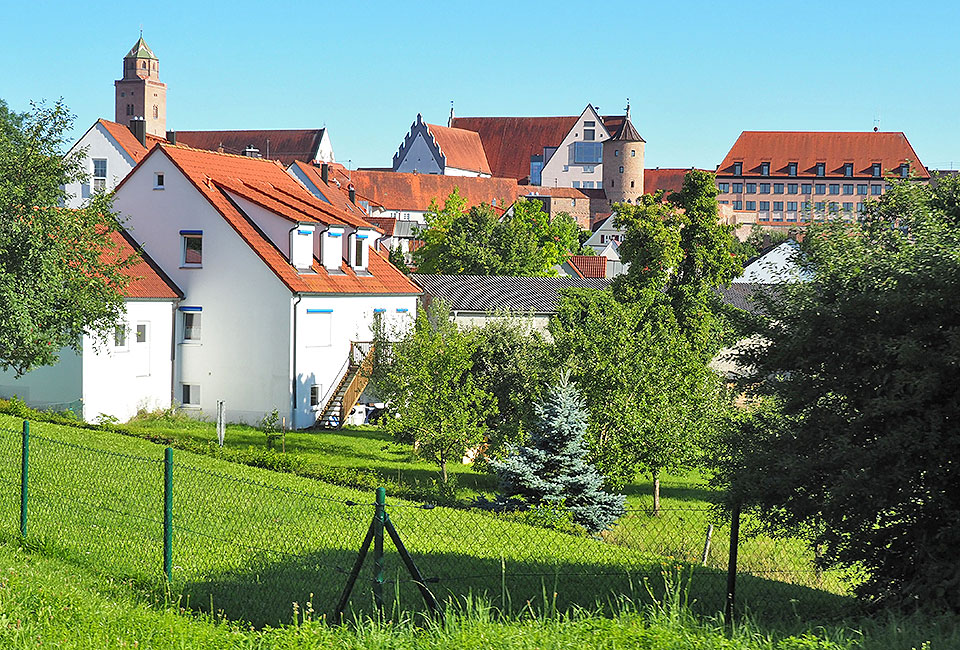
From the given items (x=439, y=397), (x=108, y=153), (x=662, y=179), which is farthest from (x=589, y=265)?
(x=662, y=179)

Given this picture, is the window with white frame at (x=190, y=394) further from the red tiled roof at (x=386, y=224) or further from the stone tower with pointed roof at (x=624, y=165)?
the stone tower with pointed roof at (x=624, y=165)

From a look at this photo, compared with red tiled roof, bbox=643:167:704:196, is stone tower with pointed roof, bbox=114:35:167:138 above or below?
above

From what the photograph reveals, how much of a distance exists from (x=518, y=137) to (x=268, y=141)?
43967mm

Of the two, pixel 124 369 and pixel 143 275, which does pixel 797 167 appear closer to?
pixel 143 275

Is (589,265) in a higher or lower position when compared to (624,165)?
lower

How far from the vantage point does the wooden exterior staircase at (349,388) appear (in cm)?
3566

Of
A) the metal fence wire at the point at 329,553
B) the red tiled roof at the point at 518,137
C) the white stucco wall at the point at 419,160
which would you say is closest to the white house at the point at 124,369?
the metal fence wire at the point at 329,553

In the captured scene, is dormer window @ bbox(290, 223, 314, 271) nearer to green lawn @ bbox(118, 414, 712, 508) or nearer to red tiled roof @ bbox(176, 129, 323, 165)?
green lawn @ bbox(118, 414, 712, 508)

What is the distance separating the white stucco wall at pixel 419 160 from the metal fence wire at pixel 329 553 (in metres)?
135

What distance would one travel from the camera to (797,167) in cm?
14688

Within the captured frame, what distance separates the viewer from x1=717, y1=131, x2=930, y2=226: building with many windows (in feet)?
473

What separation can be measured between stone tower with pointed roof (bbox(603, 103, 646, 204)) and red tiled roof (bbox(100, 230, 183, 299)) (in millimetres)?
115765

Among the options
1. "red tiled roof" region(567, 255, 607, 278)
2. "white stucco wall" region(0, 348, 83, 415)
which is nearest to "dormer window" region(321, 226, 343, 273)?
"white stucco wall" region(0, 348, 83, 415)

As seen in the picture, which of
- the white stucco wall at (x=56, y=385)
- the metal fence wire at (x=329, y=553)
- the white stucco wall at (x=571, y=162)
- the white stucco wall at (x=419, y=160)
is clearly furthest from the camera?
the white stucco wall at (x=571, y=162)
